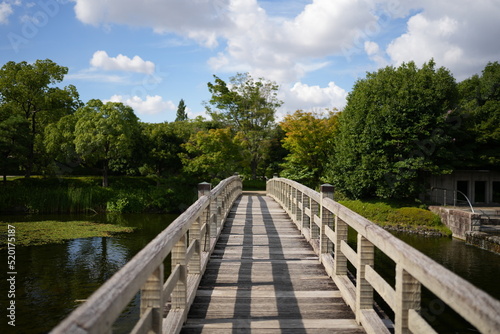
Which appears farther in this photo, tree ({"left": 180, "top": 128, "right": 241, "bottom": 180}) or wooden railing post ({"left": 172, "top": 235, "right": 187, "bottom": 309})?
tree ({"left": 180, "top": 128, "right": 241, "bottom": 180})

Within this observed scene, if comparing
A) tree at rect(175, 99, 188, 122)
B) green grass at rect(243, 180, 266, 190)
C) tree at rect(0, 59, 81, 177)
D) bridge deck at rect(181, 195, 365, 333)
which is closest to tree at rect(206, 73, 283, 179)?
green grass at rect(243, 180, 266, 190)

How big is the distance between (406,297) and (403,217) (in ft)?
63.2

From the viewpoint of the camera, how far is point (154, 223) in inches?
827

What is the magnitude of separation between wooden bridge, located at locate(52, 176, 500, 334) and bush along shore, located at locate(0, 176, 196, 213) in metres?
19.6

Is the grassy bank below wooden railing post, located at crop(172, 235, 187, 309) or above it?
below

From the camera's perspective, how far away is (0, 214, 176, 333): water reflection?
8125 mm

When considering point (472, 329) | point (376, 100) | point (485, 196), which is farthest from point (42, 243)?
point (485, 196)

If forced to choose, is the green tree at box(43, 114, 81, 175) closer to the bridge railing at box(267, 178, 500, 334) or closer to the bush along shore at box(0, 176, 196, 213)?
the bush along shore at box(0, 176, 196, 213)

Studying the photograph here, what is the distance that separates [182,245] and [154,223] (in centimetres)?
1831

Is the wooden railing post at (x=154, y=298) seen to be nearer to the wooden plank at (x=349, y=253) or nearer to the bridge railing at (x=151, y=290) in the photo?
the bridge railing at (x=151, y=290)

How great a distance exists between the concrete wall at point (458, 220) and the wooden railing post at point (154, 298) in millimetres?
17947

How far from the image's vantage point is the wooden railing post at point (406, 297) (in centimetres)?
252

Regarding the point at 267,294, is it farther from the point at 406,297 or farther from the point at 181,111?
the point at 181,111

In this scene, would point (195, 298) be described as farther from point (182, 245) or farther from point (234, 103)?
point (234, 103)
